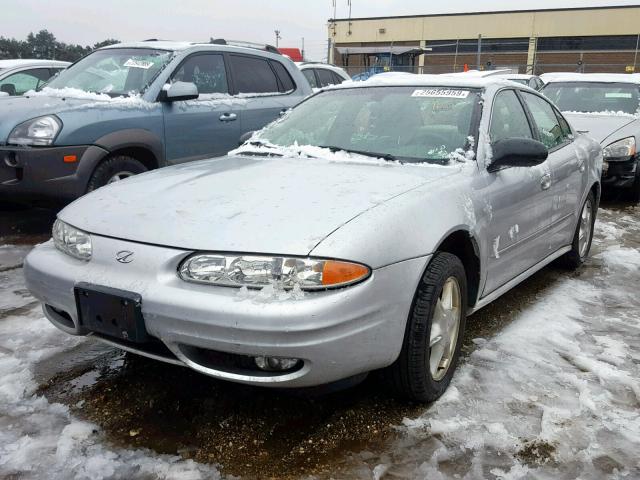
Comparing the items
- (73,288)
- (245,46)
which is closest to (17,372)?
(73,288)

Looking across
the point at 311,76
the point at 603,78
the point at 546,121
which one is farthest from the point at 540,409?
the point at 311,76

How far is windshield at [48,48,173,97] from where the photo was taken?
538 centimetres

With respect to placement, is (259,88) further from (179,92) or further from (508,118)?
(508,118)

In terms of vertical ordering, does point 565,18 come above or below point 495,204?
above

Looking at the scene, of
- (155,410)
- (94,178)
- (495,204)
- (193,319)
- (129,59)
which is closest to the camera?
(193,319)

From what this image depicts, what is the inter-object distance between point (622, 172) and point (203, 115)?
5.09 metres

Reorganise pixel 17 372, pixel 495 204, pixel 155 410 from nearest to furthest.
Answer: pixel 155 410
pixel 17 372
pixel 495 204

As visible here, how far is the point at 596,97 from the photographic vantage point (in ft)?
27.8

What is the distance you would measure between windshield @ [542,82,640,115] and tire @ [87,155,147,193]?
6.15 m

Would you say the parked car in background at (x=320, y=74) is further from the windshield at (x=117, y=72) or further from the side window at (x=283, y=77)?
the windshield at (x=117, y=72)

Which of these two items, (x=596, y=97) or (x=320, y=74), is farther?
(x=320, y=74)

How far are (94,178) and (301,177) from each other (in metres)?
2.68

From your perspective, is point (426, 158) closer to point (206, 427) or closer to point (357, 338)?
point (357, 338)

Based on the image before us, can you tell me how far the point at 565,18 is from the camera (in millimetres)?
42250
